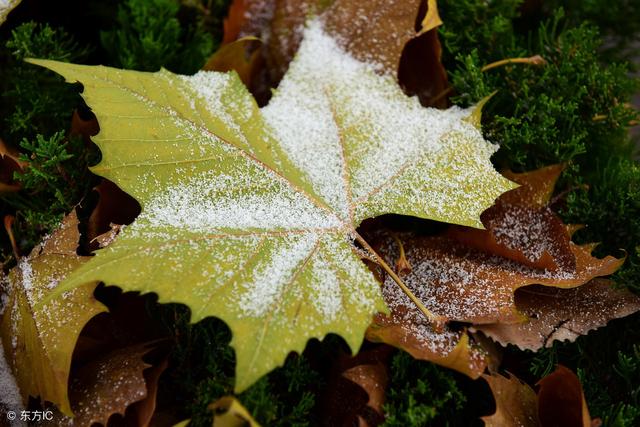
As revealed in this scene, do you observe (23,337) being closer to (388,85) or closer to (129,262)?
(129,262)

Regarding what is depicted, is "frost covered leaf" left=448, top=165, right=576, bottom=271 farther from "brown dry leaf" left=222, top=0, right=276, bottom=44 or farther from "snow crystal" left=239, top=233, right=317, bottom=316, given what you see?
"brown dry leaf" left=222, top=0, right=276, bottom=44

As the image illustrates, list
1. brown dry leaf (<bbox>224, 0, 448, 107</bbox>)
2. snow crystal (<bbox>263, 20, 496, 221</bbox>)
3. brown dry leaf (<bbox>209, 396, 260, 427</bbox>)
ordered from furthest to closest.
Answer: brown dry leaf (<bbox>224, 0, 448, 107</bbox>) < snow crystal (<bbox>263, 20, 496, 221</bbox>) < brown dry leaf (<bbox>209, 396, 260, 427</bbox>)

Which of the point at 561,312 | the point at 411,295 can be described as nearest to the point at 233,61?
the point at 411,295

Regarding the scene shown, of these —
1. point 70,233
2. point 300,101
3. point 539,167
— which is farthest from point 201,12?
point 539,167

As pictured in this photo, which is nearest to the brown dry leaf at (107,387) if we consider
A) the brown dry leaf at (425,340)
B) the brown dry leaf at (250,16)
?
the brown dry leaf at (425,340)

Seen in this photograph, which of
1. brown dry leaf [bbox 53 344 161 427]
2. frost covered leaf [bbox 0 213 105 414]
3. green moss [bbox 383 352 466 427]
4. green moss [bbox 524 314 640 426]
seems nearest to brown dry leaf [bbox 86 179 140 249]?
frost covered leaf [bbox 0 213 105 414]
